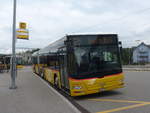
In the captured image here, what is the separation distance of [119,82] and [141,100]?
4.15 ft

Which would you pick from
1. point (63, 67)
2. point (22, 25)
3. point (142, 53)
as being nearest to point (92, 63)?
point (63, 67)

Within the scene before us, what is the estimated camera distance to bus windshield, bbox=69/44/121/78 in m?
6.94

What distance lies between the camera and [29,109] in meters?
6.00

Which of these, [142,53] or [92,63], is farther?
[142,53]


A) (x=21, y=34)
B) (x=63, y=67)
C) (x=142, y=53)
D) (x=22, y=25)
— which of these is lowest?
(x=63, y=67)

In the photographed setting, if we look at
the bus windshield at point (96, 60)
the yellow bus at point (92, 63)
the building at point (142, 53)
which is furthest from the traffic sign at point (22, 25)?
the building at point (142, 53)

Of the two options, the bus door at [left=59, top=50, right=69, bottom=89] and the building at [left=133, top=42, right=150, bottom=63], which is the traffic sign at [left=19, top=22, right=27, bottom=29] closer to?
the bus door at [left=59, top=50, right=69, bottom=89]

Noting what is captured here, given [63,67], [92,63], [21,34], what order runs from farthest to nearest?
[21,34] < [63,67] < [92,63]

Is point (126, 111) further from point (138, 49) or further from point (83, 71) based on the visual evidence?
point (138, 49)

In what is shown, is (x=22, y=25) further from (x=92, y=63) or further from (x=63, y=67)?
(x=92, y=63)

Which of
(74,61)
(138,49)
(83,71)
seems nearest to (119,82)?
(83,71)

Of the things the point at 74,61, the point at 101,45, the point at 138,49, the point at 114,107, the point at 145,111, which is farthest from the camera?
the point at 138,49

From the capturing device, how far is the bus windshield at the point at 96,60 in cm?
694

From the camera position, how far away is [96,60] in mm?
7172
